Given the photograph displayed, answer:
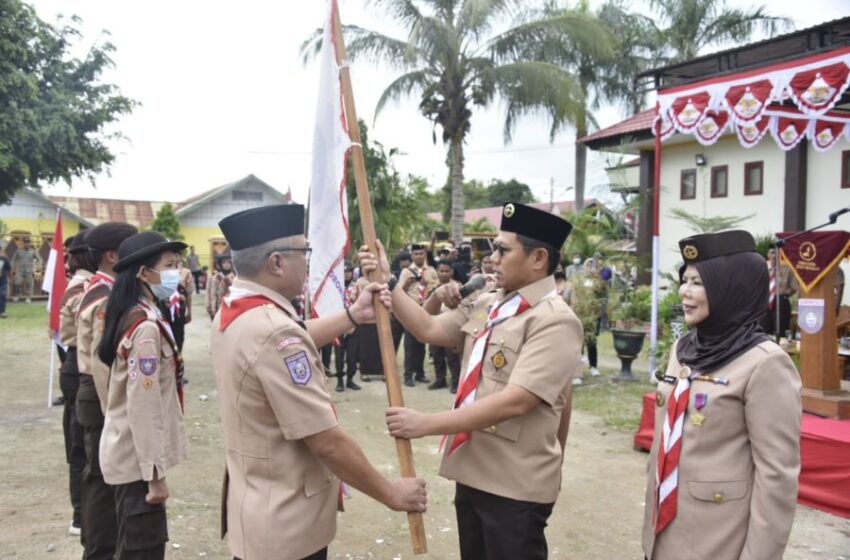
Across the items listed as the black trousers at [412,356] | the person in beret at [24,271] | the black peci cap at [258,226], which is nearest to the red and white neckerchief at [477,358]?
the black peci cap at [258,226]

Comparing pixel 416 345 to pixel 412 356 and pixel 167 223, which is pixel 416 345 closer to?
pixel 412 356

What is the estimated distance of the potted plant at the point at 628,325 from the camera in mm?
10172

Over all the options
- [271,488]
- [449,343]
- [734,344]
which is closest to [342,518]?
[449,343]

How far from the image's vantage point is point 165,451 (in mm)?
3279

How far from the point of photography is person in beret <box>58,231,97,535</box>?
14.3ft

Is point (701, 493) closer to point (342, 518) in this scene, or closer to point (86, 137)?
point (342, 518)

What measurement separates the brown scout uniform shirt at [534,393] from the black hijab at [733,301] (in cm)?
52

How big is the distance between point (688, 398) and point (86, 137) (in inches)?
860

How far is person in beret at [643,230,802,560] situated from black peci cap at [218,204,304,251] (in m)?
1.49

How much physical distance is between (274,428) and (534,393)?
0.97 m

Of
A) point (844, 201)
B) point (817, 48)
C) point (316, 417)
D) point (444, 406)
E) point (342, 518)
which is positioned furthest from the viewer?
point (844, 201)

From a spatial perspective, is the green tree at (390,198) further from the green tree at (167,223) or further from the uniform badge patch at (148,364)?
the green tree at (167,223)

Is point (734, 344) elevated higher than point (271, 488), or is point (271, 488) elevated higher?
point (734, 344)

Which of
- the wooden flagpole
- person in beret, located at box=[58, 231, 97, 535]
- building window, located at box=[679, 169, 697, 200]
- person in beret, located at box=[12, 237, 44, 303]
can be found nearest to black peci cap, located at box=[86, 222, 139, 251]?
person in beret, located at box=[58, 231, 97, 535]
